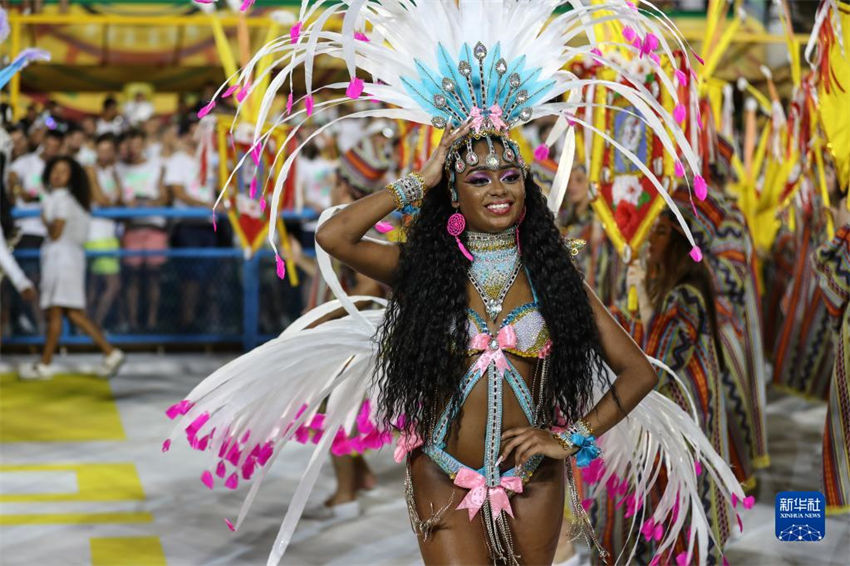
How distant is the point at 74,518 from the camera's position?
677 centimetres

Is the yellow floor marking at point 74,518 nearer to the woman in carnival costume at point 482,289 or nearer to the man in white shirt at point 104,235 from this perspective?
the woman in carnival costume at point 482,289

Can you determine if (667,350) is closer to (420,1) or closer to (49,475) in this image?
(420,1)

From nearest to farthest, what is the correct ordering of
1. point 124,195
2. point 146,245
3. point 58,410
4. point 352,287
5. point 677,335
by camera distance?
point 677,335, point 352,287, point 58,410, point 146,245, point 124,195

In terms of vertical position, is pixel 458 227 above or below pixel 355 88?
below

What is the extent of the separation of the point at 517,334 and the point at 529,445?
293mm

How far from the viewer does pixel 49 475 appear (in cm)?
769

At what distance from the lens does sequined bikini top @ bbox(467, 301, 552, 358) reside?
364 cm

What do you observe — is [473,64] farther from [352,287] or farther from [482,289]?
[352,287]

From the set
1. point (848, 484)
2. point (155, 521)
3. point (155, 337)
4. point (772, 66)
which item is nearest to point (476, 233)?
point (848, 484)

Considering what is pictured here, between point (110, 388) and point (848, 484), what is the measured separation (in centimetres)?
618

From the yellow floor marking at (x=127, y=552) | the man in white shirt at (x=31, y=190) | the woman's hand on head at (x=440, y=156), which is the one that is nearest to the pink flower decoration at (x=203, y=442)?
the woman's hand on head at (x=440, y=156)

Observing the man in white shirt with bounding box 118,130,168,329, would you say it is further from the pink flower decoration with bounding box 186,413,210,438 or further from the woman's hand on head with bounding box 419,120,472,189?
the woman's hand on head with bounding box 419,120,472,189

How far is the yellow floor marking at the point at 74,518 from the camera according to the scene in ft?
21.9

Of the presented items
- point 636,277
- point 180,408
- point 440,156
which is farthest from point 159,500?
point 440,156
